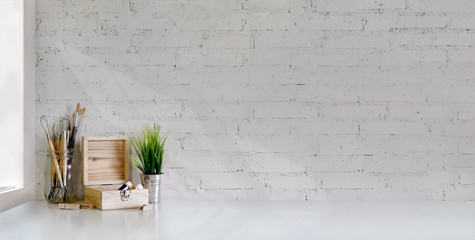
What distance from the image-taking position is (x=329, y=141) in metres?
2.57

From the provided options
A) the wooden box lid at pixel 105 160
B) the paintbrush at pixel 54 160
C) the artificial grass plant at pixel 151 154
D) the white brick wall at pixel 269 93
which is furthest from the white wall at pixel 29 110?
the artificial grass plant at pixel 151 154

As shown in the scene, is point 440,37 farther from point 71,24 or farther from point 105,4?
point 71,24

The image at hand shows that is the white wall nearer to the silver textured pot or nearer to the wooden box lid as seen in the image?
the wooden box lid

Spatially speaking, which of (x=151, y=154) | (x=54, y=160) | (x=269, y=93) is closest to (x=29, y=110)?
(x=54, y=160)

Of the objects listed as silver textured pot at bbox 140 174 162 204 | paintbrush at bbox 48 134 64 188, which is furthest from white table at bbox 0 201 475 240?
paintbrush at bbox 48 134 64 188

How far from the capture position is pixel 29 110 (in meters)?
2.51

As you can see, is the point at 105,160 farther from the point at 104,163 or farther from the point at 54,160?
the point at 54,160

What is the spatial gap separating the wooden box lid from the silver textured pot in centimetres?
15

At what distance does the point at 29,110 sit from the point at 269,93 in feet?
3.81

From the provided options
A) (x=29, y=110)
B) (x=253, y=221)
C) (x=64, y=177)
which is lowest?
(x=253, y=221)

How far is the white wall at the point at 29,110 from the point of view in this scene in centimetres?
247

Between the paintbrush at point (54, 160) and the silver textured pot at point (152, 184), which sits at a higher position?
the paintbrush at point (54, 160)

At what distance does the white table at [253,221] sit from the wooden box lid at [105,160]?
0.24 meters

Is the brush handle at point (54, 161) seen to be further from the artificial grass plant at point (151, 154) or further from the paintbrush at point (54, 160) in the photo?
the artificial grass plant at point (151, 154)
